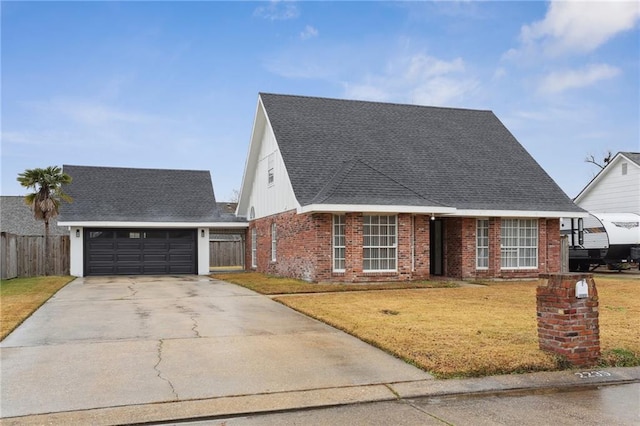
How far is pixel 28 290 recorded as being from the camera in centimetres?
1733

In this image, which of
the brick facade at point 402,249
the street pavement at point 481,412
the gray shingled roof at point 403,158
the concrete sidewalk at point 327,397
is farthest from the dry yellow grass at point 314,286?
the street pavement at point 481,412

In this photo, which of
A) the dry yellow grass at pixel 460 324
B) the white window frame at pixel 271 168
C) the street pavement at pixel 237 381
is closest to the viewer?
the street pavement at pixel 237 381

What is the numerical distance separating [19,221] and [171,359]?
32.4 m

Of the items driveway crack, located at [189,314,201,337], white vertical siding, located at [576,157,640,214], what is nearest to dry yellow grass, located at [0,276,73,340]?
driveway crack, located at [189,314,201,337]

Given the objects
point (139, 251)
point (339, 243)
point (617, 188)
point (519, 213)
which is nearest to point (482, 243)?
point (519, 213)

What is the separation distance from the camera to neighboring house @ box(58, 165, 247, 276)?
25.7 meters

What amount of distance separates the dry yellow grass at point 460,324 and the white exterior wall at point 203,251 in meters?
12.8

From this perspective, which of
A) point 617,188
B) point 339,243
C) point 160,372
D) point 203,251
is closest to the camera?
point 160,372

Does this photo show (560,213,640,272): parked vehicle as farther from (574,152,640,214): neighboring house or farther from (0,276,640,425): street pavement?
(0,276,640,425): street pavement

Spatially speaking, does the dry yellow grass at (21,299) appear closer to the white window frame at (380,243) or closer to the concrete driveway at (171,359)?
the concrete driveway at (171,359)

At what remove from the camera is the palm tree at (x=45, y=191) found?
24422 millimetres

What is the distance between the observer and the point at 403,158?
2239 centimetres

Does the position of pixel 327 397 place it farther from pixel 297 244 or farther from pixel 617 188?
pixel 617 188

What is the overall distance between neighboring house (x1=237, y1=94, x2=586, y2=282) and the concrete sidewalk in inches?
451
